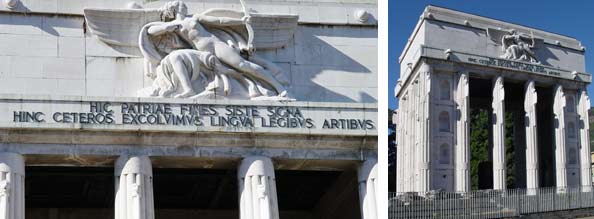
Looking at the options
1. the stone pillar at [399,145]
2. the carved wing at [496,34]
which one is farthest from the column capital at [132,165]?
the carved wing at [496,34]

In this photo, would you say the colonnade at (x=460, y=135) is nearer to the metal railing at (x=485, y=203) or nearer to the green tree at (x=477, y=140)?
the green tree at (x=477, y=140)

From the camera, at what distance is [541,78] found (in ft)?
122

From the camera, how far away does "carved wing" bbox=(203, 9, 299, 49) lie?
736 inches

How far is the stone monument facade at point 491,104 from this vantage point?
34.8 meters

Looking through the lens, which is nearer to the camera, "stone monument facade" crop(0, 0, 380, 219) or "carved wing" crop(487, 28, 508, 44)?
"stone monument facade" crop(0, 0, 380, 219)

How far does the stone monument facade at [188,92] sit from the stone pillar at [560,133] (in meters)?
19.1

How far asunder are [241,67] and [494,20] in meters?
19.8

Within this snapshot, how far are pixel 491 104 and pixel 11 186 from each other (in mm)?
24115

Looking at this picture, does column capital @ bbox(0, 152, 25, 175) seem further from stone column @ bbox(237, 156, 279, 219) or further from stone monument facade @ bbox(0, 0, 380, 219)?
stone column @ bbox(237, 156, 279, 219)

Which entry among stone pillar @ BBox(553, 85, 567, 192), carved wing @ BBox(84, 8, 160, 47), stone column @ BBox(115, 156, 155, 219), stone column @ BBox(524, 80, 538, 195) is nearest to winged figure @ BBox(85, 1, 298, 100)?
carved wing @ BBox(84, 8, 160, 47)

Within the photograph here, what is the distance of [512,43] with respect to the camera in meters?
36.2

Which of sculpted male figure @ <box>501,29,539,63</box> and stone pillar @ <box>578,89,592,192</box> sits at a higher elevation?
sculpted male figure @ <box>501,29,539,63</box>

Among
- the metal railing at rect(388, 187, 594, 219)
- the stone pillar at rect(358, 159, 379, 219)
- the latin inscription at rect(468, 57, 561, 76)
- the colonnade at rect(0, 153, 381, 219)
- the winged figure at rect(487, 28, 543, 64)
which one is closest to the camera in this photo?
A: the colonnade at rect(0, 153, 381, 219)

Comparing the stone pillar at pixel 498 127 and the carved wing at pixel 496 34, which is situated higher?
the carved wing at pixel 496 34
